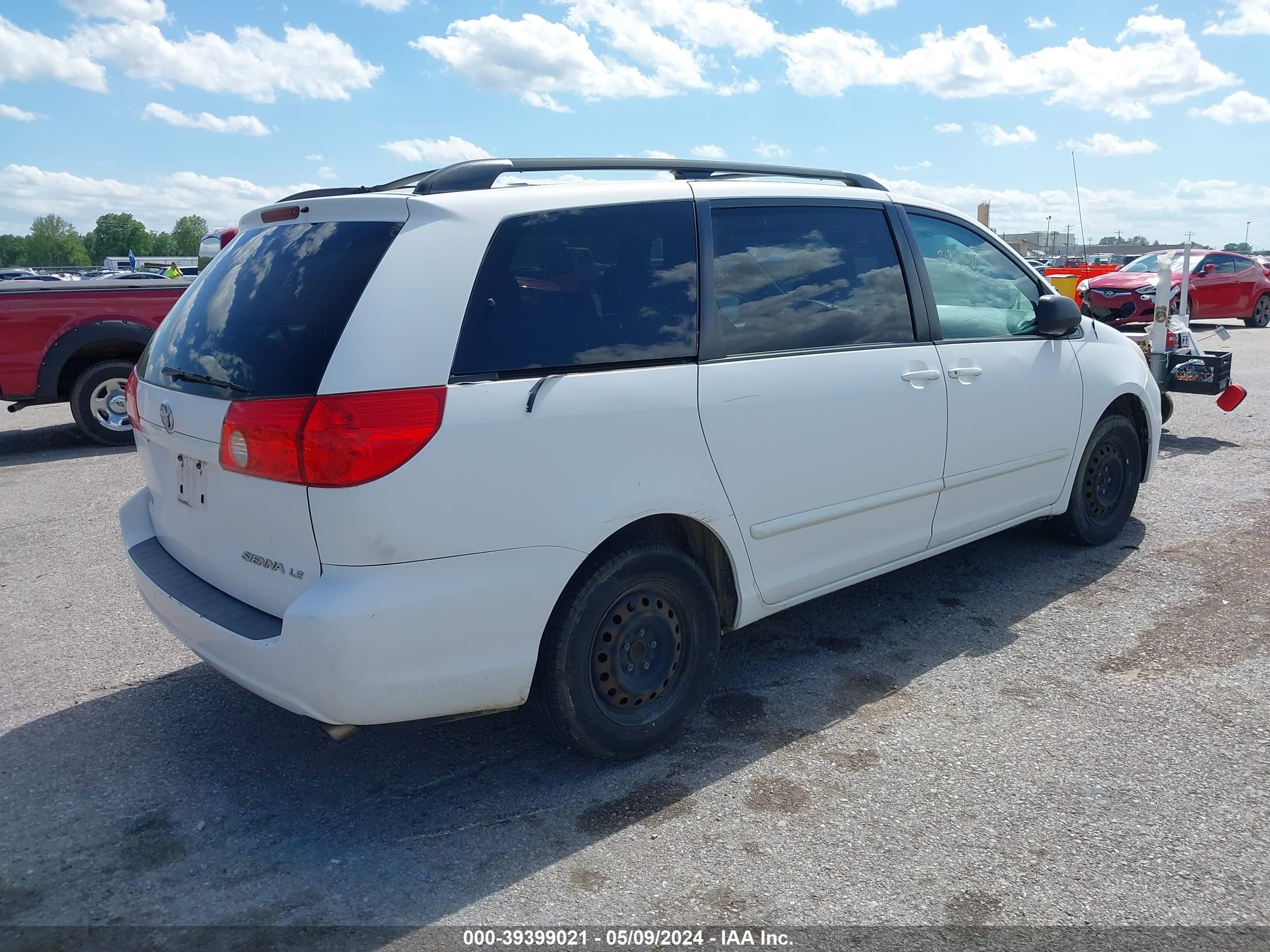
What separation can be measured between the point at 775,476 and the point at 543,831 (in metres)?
1.45

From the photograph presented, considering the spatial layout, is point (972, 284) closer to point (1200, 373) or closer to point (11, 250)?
point (1200, 373)

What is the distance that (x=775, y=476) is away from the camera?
365 cm

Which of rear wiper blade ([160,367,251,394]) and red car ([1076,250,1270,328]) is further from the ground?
rear wiper blade ([160,367,251,394])

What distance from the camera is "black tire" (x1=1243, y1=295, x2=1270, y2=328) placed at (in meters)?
21.2

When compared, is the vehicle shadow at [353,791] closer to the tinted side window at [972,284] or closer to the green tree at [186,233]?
the tinted side window at [972,284]

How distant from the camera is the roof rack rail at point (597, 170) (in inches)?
125

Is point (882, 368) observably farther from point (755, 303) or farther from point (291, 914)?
point (291, 914)

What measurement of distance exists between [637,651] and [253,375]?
1.50 metres

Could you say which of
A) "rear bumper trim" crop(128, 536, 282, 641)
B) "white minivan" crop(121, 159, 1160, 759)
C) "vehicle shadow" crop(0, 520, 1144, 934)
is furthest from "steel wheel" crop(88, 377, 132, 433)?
"rear bumper trim" crop(128, 536, 282, 641)

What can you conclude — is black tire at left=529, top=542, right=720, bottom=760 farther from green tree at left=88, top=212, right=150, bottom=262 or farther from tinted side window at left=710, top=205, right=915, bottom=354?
green tree at left=88, top=212, right=150, bottom=262

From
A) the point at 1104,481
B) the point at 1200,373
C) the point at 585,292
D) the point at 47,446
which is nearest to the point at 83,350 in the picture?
the point at 47,446

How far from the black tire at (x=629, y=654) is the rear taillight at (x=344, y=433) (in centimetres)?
73

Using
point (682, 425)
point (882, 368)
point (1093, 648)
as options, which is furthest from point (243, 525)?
point (1093, 648)

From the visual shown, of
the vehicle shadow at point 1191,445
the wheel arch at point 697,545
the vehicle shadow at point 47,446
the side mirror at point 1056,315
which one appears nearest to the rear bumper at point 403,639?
the wheel arch at point 697,545
